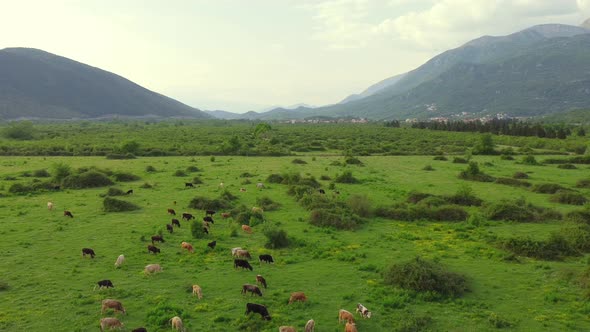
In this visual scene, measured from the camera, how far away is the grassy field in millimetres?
14594

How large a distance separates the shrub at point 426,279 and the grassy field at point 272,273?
0.54 meters

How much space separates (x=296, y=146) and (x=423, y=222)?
200 feet

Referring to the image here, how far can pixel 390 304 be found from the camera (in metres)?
15.8

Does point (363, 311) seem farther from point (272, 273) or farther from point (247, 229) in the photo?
point (247, 229)

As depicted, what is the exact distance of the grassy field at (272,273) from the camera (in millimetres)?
14594

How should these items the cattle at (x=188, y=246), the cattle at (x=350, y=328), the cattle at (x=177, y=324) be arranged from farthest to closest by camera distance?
the cattle at (x=188, y=246), the cattle at (x=177, y=324), the cattle at (x=350, y=328)

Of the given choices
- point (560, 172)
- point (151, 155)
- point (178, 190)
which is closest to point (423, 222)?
point (178, 190)

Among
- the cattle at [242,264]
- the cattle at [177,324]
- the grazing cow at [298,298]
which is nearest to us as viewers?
the cattle at [177,324]

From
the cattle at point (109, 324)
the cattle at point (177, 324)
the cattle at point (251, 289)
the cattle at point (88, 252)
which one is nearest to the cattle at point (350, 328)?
the cattle at point (251, 289)

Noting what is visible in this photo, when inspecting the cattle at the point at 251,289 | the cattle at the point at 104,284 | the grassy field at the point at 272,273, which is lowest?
the grassy field at the point at 272,273

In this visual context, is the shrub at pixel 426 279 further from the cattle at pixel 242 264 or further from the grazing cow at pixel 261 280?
the cattle at pixel 242 264

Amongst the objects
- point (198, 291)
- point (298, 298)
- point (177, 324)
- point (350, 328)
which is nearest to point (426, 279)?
point (350, 328)

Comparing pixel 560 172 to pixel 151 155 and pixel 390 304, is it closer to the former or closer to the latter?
pixel 390 304

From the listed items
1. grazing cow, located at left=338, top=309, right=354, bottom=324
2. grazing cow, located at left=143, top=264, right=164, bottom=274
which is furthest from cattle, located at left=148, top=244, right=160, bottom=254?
grazing cow, located at left=338, top=309, right=354, bottom=324
